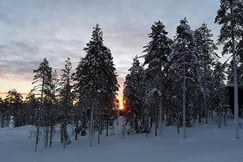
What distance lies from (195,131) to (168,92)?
21.2 feet

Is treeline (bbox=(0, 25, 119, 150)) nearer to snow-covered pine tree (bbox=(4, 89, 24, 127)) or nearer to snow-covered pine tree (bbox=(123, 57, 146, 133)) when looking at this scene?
snow-covered pine tree (bbox=(123, 57, 146, 133))

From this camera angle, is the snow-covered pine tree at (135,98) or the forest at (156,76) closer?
the forest at (156,76)

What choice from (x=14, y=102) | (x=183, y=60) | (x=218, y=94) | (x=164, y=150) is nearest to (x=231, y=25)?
(x=183, y=60)

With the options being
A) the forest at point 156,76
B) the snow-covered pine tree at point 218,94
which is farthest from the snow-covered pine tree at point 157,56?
the snow-covered pine tree at point 218,94

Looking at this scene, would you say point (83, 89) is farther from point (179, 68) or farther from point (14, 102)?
point (14, 102)

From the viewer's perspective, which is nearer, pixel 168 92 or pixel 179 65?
pixel 179 65

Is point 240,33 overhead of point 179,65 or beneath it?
overhead

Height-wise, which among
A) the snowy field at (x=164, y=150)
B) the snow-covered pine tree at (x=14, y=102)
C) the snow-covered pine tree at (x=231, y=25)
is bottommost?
the snowy field at (x=164, y=150)

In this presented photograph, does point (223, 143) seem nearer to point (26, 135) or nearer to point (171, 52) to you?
point (171, 52)

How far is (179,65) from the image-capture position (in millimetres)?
36312

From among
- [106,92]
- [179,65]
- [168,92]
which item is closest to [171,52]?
[179,65]

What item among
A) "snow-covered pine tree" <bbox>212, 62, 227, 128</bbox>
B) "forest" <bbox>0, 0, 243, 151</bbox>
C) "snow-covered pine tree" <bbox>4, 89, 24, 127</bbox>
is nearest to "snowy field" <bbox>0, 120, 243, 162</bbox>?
"forest" <bbox>0, 0, 243, 151</bbox>

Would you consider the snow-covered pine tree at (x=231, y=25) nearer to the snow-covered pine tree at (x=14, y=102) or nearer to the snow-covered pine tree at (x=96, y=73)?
the snow-covered pine tree at (x=96, y=73)

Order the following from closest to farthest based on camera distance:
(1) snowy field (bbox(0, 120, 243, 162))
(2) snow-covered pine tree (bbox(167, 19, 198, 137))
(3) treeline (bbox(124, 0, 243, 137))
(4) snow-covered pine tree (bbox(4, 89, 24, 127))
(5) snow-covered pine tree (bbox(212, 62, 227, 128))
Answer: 1. (1) snowy field (bbox(0, 120, 243, 162))
2. (3) treeline (bbox(124, 0, 243, 137))
3. (2) snow-covered pine tree (bbox(167, 19, 198, 137))
4. (5) snow-covered pine tree (bbox(212, 62, 227, 128))
5. (4) snow-covered pine tree (bbox(4, 89, 24, 127))
